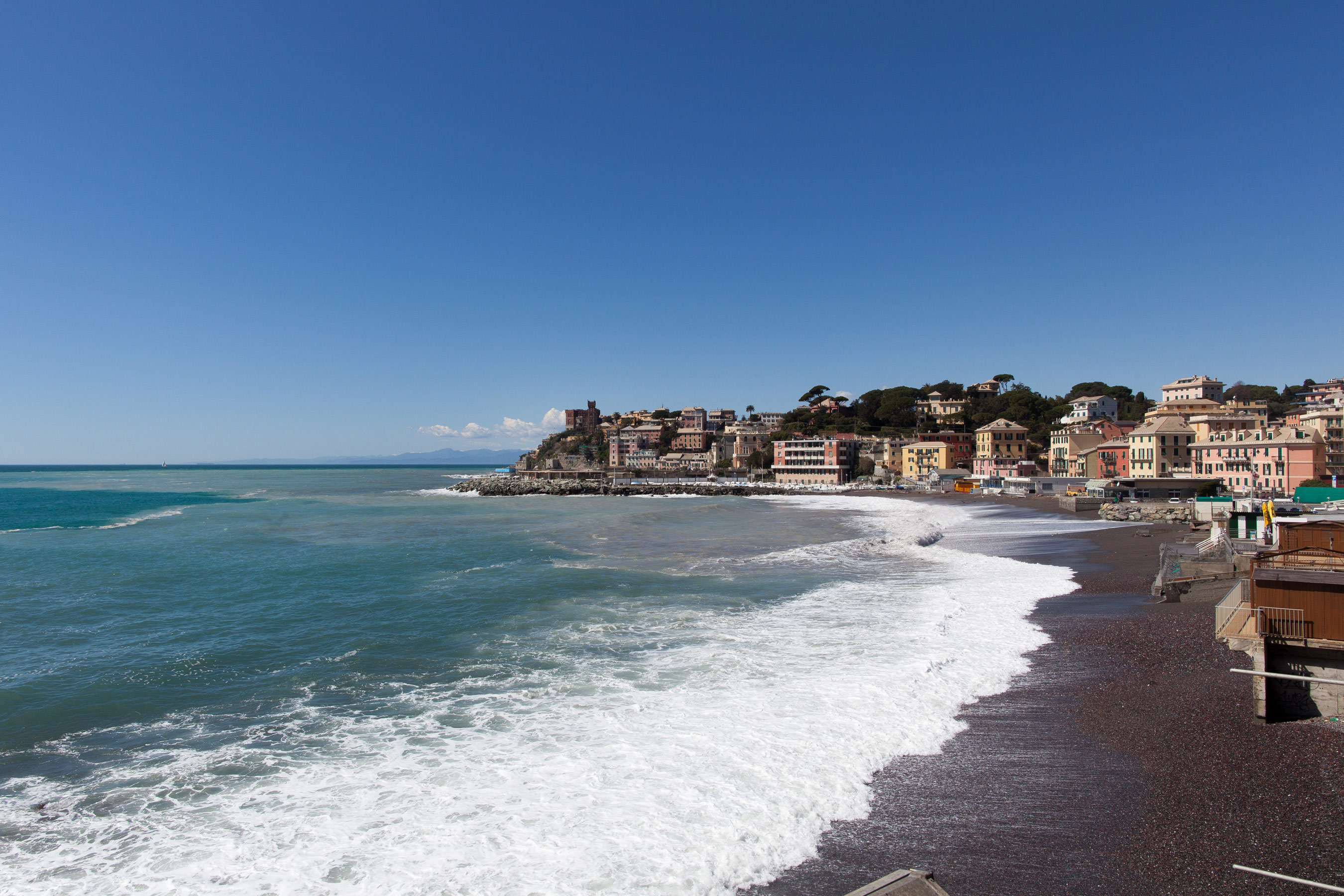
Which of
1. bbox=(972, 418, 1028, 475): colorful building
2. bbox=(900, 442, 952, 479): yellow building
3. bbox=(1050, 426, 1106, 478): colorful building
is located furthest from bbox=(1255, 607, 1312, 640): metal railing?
bbox=(900, 442, 952, 479): yellow building

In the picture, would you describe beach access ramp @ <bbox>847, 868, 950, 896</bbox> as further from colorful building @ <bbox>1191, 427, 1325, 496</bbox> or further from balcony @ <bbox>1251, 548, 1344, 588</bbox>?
colorful building @ <bbox>1191, 427, 1325, 496</bbox>

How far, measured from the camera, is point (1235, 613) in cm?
A: 1073

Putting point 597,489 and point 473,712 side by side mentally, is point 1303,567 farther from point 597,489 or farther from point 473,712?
point 597,489

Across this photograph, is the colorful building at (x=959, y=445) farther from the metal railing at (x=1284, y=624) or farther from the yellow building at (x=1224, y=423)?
the metal railing at (x=1284, y=624)

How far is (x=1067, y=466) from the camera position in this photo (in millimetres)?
73562

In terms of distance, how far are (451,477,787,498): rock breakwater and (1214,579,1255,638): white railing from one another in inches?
2529

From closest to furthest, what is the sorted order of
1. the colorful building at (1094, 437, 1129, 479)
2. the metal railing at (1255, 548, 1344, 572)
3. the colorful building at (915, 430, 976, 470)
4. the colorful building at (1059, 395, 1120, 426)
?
the metal railing at (1255, 548, 1344, 572)
the colorful building at (1094, 437, 1129, 479)
the colorful building at (915, 430, 976, 470)
the colorful building at (1059, 395, 1120, 426)

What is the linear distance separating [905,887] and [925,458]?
90.2 metres

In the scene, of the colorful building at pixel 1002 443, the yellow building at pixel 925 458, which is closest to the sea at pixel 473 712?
the yellow building at pixel 925 458

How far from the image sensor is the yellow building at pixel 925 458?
8650 cm

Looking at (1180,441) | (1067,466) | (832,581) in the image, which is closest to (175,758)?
(832,581)

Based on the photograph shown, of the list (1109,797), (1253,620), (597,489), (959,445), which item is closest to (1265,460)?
(959,445)

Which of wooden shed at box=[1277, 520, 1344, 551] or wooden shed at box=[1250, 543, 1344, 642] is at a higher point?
wooden shed at box=[1277, 520, 1344, 551]

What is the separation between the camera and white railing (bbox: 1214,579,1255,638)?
34.0 ft
